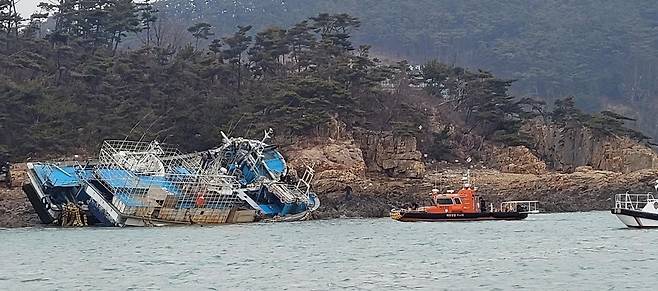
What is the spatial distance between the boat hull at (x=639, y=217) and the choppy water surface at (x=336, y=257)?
70 centimetres

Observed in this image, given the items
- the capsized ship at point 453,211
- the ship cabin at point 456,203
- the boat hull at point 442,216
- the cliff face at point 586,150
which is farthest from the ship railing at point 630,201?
the cliff face at point 586,150

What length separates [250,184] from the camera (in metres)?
73.6

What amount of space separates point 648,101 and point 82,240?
13275 cm

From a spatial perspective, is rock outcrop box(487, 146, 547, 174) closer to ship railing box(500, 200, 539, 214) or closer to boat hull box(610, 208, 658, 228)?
ship railing box(500, 200, 539, 214)

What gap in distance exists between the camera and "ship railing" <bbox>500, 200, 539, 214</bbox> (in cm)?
7420

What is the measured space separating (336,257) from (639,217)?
18.3m

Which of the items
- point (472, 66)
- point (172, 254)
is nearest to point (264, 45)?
point (172, 254)

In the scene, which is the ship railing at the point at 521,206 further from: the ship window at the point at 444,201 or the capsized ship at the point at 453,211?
the ship window at the point at 444,201

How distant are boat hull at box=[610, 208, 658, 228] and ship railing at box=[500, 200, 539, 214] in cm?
1582

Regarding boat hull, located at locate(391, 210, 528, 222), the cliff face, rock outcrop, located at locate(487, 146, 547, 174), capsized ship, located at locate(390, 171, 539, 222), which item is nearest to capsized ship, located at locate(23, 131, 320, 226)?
boat hull, located at locate(391, 210, 528, 222)

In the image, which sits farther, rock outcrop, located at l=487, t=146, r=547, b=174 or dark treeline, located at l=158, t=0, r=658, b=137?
dark treeline, located at l=158, t=0, r=658, b=137

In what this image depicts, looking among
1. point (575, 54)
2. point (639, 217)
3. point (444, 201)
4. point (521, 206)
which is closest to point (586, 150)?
point (521, 206)

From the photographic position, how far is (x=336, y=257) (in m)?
44.7

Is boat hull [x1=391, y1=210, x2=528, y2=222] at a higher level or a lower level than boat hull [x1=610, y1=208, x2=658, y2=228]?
lower
